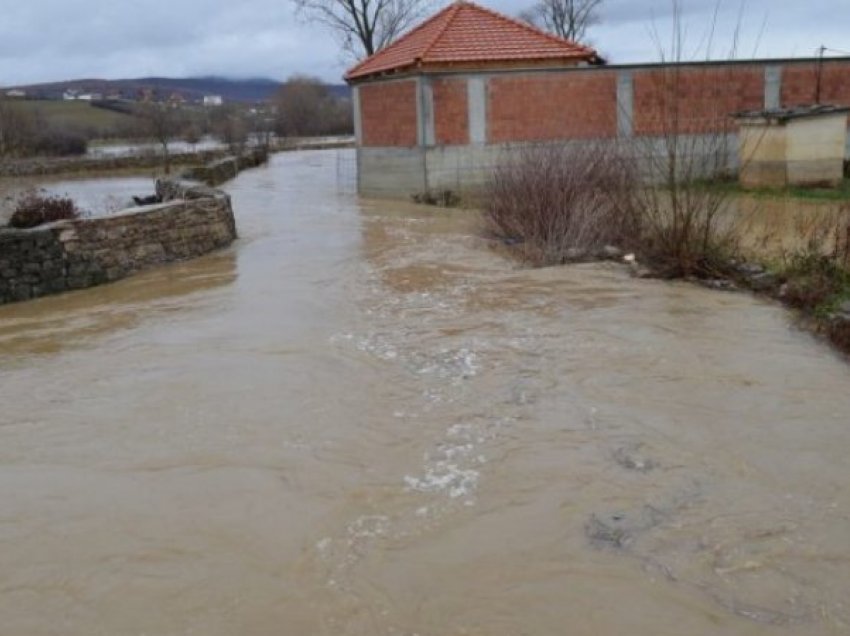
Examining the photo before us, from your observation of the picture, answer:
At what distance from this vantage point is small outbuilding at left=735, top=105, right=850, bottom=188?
61.2 ft

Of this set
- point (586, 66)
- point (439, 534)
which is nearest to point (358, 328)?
point (439, 534)

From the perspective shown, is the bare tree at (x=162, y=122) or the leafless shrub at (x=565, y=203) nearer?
the leafless shrub at (x=565, y=203)

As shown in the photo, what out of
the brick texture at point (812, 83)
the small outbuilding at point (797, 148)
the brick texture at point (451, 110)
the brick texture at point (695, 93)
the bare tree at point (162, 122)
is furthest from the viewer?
the bare tree at point (162, 122)

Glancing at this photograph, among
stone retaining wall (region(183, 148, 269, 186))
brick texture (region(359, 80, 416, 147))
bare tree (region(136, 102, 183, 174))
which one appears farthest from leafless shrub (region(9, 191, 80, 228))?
bare tree (region(136, 102, 183, 174))

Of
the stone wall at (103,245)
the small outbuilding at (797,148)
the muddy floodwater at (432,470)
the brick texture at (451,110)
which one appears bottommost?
the muddy floodwater at (432,470)

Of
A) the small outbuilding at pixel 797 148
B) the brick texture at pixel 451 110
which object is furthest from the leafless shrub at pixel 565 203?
the brick texture at pixel 451 110

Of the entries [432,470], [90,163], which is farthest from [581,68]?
[90,163]

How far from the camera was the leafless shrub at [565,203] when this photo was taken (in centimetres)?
1241

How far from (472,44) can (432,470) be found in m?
17.9

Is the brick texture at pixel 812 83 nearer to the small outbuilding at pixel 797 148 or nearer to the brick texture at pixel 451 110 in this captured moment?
the small outbuilding at pixel 797 148

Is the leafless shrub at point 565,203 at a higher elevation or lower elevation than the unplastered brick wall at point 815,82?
lower

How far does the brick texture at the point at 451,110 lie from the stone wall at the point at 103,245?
6.90 metres

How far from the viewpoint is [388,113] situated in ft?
72.2

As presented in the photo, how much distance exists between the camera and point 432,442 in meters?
6.00
